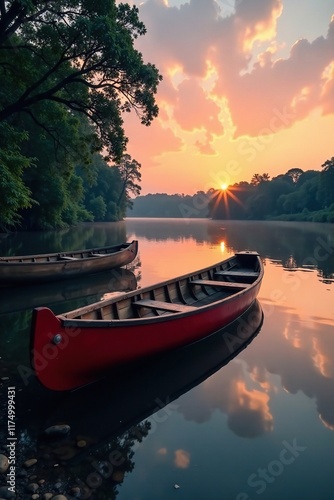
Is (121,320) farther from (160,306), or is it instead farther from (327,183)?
(327,183)

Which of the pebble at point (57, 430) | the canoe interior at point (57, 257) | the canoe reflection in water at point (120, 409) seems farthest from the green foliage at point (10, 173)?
the pebble at point (57, 430)

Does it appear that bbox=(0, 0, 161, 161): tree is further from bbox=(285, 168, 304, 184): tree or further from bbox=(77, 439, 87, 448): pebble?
bbox=(285, 168, 304, 184): tree

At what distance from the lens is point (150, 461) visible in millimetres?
4762

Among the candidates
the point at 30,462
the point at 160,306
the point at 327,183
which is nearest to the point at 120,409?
the point at 30,462

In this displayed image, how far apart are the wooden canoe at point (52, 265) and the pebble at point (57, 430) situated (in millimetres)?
9870

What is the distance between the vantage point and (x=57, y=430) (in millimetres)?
5000

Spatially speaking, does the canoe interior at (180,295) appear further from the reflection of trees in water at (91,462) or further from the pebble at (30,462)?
the pebble at (30,462)

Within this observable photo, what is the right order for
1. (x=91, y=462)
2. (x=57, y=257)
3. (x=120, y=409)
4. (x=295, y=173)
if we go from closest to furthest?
(x=91, y=462)
(x=120, y=409)
(x=57, y=257)
(x=295, y=173)

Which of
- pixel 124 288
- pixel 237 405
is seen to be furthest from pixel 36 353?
pixel 124 288

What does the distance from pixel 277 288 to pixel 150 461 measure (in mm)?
12169

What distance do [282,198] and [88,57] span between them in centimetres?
9856

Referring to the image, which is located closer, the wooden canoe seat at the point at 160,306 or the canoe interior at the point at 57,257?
the wooden canoe seat at the point at 160,306

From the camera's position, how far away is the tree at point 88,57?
1383cm

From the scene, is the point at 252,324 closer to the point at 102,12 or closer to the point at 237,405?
the point at 237,405
